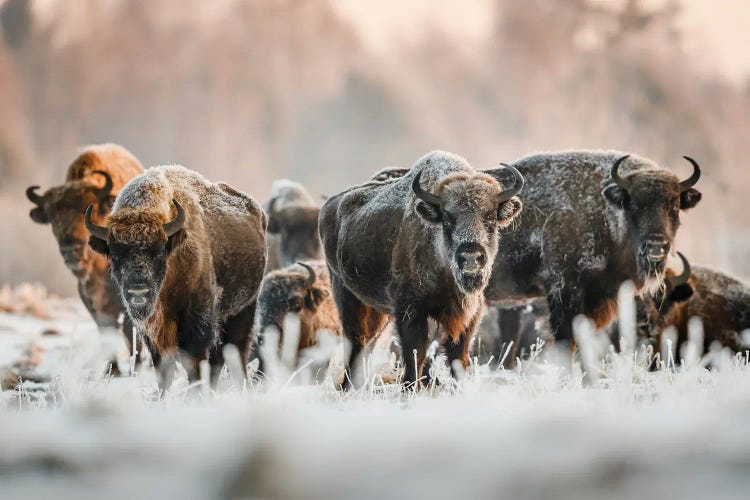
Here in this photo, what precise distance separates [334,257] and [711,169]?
23294 mm

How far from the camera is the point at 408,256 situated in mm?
8023

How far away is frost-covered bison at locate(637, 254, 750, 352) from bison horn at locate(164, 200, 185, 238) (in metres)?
5.69

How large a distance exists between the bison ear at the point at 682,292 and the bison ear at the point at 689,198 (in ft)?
6.63

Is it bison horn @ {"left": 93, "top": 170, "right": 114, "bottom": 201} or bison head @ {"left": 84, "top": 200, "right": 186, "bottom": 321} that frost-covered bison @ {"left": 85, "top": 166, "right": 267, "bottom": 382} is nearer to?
bison head @ {"left": 84, "top": 200, "right": 186, "bottom": 321}

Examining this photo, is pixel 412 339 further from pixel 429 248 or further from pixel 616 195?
pixel 616 195

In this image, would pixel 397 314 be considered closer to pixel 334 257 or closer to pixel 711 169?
pixel 334 257

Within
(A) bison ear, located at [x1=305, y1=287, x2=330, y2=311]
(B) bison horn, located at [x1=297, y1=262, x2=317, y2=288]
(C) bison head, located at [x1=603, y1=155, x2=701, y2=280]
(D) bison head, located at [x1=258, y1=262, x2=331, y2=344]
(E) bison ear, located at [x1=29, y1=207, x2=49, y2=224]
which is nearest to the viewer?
(C) bison head, located at [x1=603, y1=155, x2=701, y2=280]

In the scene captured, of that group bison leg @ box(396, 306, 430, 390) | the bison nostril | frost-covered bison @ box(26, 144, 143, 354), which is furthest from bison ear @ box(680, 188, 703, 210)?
frost-covered bison @ box(26, 144, 143, 354)

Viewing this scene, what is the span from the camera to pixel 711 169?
30094 mm

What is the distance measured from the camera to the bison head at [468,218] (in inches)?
286

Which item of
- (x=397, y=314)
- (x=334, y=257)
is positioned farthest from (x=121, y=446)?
(x=334, y=257)

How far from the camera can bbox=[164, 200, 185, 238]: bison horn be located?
7.37m

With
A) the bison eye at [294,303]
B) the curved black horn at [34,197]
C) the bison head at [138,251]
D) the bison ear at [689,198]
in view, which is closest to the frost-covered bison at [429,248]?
the bison head at [138,251]

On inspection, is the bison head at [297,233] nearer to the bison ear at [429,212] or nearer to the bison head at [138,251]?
the bison ear at [429,212]
